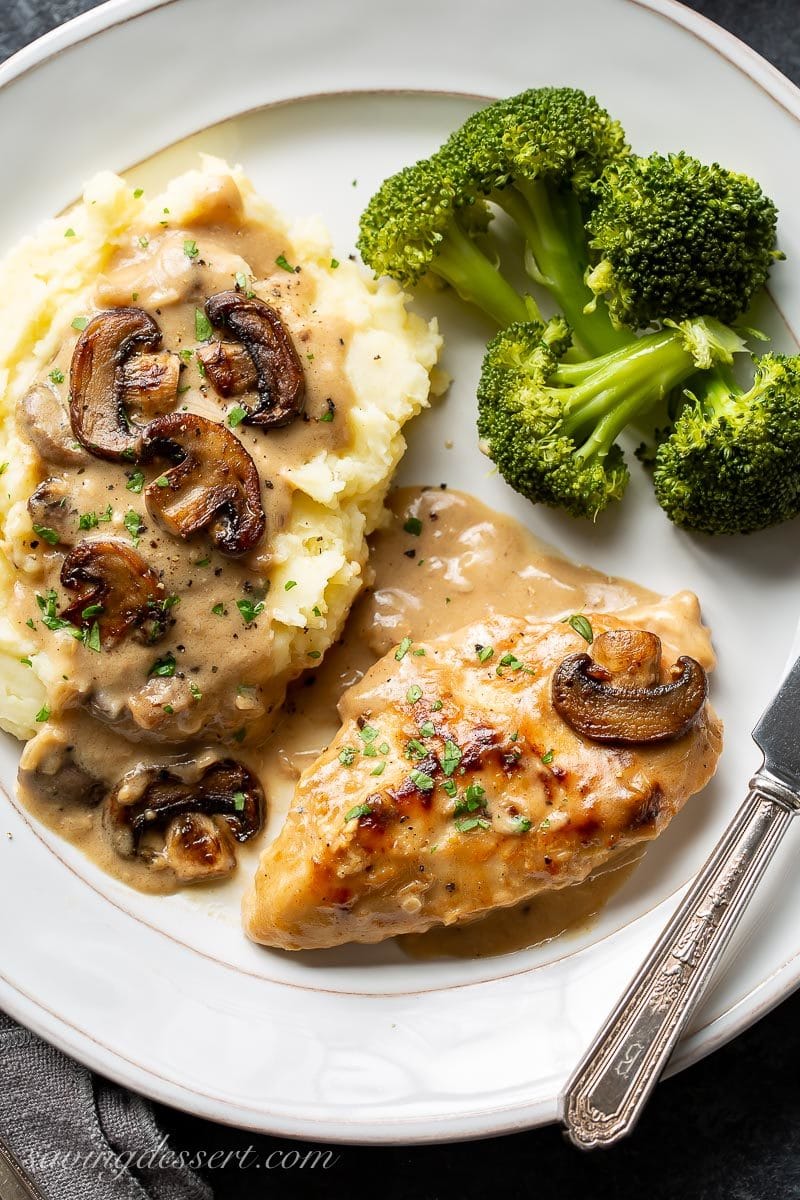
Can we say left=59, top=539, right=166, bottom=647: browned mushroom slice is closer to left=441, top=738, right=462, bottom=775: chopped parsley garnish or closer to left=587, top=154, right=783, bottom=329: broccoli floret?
left=441, top=738, right=462, bottom=775: chopped parsley garnish

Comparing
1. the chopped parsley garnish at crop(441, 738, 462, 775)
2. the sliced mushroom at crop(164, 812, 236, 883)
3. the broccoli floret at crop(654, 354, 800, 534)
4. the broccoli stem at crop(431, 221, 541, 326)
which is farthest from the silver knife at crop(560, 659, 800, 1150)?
the broccoli stem at crop(431, 221, 541, 326)

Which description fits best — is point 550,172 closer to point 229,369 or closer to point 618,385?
point 618,385

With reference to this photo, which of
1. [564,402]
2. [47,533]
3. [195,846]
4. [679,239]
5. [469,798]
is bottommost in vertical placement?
[195,846]

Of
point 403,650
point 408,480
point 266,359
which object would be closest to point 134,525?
point 266,359

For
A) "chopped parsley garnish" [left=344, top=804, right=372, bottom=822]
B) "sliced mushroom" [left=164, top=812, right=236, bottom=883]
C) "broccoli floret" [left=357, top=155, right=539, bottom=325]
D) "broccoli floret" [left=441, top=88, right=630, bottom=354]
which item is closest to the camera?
"chopped parsley garnish" [left=344, top=804, right=372, bottom=822]

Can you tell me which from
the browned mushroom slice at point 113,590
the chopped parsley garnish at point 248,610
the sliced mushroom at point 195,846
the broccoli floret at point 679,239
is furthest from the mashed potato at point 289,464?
the broccoli floret at point 679,239
